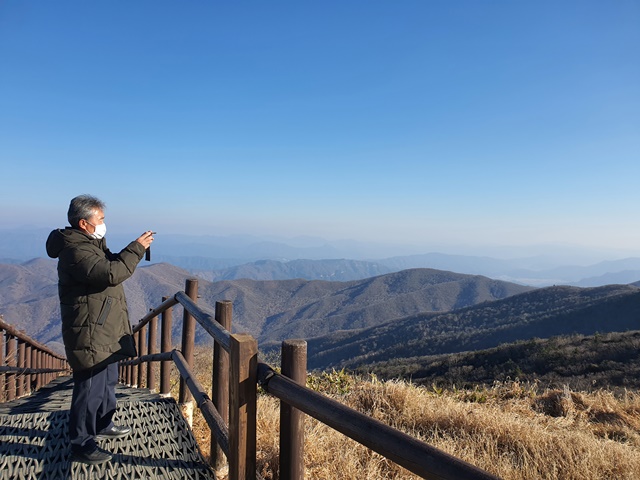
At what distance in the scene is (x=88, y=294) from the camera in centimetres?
261

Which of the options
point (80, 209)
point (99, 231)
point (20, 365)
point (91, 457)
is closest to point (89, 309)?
point (99, 231)

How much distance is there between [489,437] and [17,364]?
250 inches

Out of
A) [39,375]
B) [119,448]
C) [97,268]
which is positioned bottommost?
[39,375]

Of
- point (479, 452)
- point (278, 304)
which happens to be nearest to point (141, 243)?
point (479, 452)

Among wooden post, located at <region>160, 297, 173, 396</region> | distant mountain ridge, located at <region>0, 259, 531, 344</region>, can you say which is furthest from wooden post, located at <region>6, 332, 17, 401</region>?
distant mountain ridge, located at <region>0, 259, 531, 344</region>

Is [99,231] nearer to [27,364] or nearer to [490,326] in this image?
[27,364]

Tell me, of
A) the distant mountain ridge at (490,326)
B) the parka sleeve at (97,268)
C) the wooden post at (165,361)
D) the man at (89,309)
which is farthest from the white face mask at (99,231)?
the distant mountain ridge at (490,326)

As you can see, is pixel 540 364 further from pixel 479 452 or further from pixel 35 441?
pixel 35 441

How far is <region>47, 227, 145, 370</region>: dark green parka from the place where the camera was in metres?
2.51

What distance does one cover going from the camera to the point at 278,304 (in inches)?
6245

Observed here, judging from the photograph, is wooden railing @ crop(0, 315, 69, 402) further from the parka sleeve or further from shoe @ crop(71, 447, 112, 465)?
the parka sleeve

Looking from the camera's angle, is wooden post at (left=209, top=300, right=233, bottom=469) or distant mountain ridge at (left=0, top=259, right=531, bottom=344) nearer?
wooden post at (left=209, top=300, right=233, bottom=469)

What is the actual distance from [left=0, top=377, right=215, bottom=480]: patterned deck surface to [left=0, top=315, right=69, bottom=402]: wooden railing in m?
2.40

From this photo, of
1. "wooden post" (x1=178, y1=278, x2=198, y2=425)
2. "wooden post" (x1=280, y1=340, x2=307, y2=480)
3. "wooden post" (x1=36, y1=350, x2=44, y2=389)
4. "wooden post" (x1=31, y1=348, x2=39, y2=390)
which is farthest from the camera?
"wooden post" (x1=36, y1=350, x2=44, y2=389)
